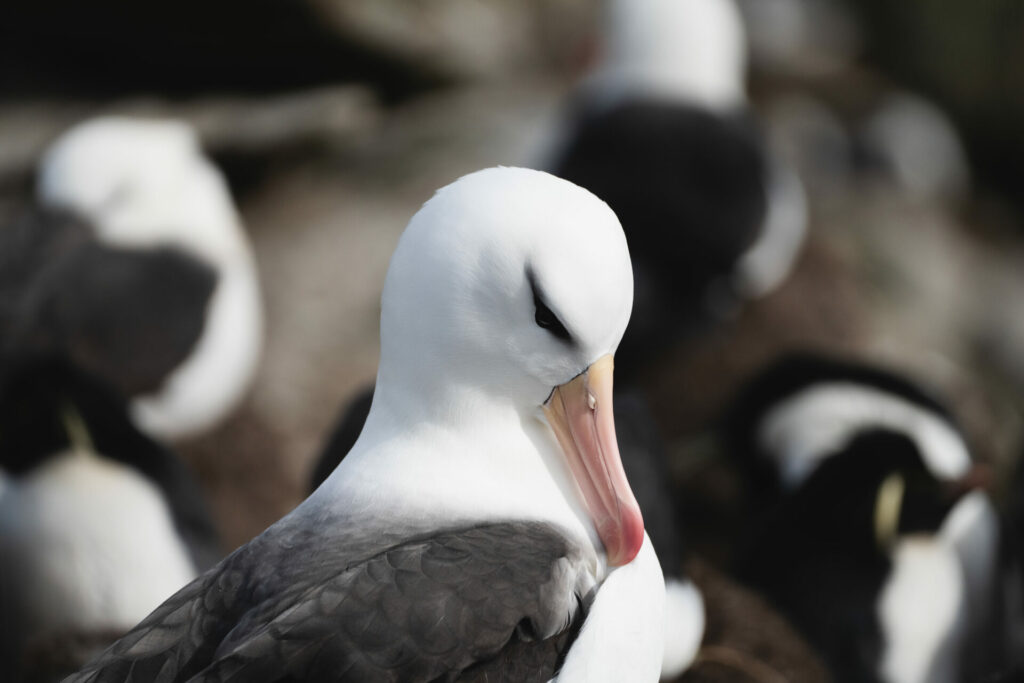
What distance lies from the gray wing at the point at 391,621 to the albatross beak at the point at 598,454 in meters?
→ 0.12

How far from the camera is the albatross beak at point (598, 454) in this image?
6.84ft

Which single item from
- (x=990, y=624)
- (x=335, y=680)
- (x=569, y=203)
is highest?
(x=569, y=203)

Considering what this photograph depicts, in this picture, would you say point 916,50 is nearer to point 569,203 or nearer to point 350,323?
point 350,323

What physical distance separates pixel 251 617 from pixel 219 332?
285 centimetres

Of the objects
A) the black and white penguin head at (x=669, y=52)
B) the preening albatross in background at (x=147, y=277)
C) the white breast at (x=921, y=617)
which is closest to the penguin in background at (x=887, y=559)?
the white breast at (x=921, y=617)

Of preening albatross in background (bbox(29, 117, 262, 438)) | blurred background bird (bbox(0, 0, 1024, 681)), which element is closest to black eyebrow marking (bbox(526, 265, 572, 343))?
blurred background bird (bbox(0, 0, 1024, 681))

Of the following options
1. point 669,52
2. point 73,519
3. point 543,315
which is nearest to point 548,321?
point 543,315

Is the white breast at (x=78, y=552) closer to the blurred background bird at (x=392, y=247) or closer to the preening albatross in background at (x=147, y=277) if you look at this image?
the blurred background bird at (x=392, y=247)

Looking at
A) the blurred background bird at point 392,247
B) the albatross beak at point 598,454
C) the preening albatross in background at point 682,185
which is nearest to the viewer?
the albatross beak at point 598,454

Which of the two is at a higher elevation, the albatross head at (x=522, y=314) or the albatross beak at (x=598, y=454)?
the albatross head at (x=522, y=314)

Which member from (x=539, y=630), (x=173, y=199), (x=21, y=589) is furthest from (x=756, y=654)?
(x=173, y=199)

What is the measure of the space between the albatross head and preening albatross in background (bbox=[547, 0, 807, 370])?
8.84 feet

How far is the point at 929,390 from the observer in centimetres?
446

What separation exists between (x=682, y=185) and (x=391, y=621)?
3.42 meters
